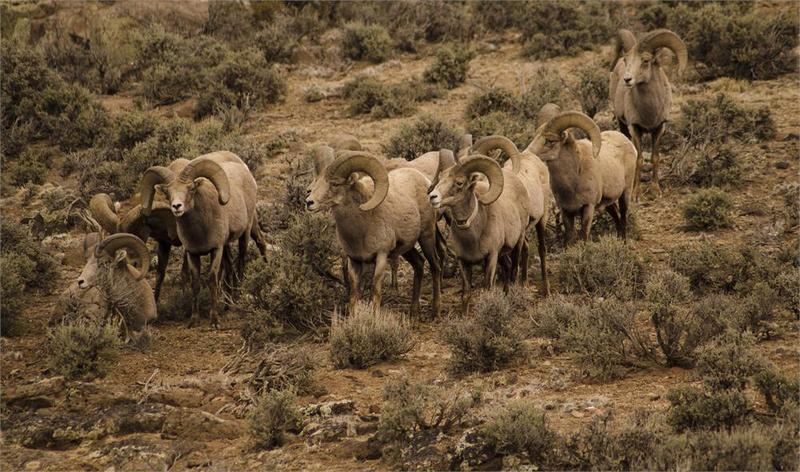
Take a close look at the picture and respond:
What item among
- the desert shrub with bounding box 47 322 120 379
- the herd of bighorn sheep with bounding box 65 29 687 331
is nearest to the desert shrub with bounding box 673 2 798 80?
the herd of bighorn sheep with bounding box 65 29 687 331

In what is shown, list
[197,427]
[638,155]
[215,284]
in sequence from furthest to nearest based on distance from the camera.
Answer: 1. [638,155]
2. [215,284]
3. [197,427]

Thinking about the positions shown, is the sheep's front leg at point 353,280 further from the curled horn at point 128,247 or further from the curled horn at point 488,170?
the curled horn at point 128,247

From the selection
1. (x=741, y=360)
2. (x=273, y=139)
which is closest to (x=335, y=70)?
(x=273, y=139)

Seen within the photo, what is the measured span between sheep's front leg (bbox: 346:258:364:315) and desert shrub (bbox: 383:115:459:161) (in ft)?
19.1

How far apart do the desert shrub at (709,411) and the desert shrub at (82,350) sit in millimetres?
5781

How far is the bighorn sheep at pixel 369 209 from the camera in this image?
37.0 ft

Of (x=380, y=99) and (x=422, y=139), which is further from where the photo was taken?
(x=380, y=99)

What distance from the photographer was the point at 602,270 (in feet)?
39.5

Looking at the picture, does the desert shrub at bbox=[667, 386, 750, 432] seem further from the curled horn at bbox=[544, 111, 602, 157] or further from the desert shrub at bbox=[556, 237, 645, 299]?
the curled horn at bbox=[544, 111, 602, 157]

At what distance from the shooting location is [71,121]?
2092 cm

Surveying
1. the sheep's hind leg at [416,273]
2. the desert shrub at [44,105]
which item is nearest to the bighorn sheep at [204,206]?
the sheep's hind leg at [416,273]

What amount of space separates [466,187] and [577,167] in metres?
2.72

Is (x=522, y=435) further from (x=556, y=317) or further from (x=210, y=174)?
(x=210, y=174)

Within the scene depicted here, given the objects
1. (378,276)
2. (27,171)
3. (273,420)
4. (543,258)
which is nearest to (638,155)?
(543,258)
